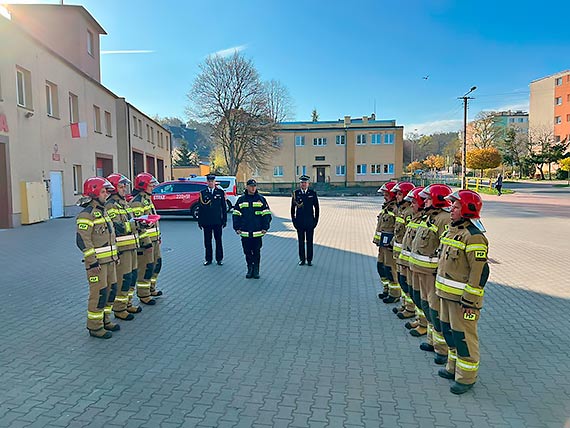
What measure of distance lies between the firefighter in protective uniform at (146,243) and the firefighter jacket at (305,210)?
360 cm

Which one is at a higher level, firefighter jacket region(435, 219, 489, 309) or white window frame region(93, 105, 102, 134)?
white window frame region(93, 105, 102, 134)

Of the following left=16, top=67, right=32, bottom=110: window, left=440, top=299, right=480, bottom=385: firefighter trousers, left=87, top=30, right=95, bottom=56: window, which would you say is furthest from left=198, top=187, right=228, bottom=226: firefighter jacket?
left=87, top=30, right=95, bottom=56: window

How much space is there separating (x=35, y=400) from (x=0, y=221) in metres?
14.4

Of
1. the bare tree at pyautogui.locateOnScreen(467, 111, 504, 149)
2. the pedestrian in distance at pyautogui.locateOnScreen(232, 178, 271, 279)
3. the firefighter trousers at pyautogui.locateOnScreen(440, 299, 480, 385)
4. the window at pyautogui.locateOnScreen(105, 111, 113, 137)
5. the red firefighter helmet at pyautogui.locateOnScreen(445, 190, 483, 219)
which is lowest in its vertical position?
the firefighter trousers at pyautogui.locateOnScreen(440, 299, 480, 385)

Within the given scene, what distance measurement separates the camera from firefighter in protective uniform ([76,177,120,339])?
16.5 feet

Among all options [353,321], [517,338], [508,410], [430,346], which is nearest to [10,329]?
[353,321]

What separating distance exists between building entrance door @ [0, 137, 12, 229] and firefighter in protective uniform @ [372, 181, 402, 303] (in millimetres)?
14297

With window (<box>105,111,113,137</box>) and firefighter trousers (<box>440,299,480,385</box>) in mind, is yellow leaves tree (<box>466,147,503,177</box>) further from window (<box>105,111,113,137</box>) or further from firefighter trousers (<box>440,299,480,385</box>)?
firefighter trousers (<box>440,299,480,385</box>)

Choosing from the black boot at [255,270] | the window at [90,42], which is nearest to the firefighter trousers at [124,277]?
the black boot at [255,270]

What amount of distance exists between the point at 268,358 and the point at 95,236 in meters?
2.43

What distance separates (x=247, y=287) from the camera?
7.75 metres

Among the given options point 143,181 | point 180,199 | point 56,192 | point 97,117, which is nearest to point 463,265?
point 143,181

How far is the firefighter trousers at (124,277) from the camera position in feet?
18.8

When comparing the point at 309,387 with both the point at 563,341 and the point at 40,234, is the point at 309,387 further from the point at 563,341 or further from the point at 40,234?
the point at 40,234
